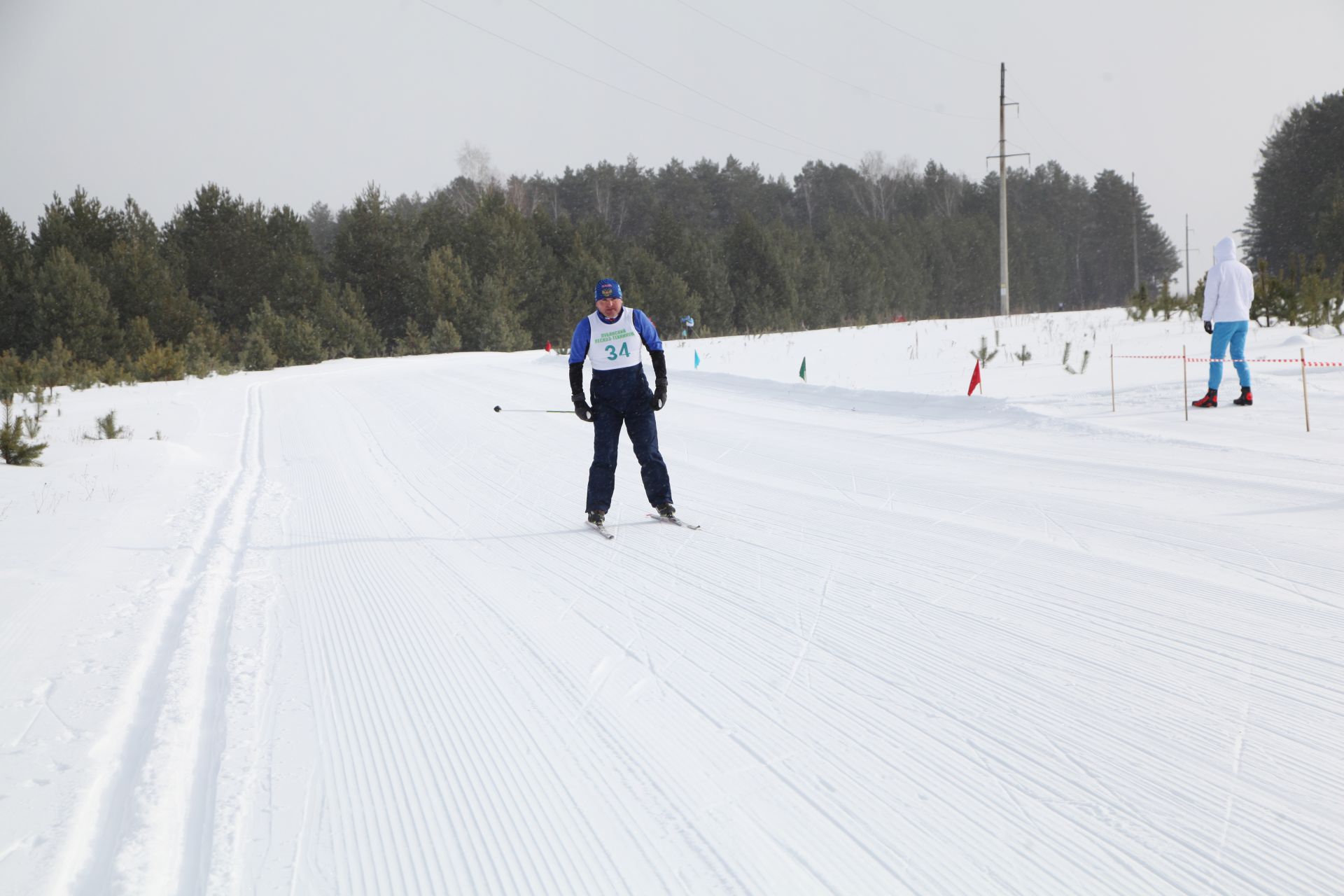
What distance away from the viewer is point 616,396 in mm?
6977

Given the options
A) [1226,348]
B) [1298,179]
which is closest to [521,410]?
[1226,348]

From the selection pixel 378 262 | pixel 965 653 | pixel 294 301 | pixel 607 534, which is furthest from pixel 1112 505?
pixel 378 262

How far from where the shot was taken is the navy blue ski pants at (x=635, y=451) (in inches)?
274

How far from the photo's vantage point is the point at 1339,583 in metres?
4.61

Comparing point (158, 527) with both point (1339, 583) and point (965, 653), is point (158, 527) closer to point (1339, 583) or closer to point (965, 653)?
point (965, 653)

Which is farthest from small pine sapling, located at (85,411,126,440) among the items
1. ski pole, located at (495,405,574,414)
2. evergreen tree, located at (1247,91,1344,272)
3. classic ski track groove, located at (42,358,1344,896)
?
evergreen tree, located at (1247,91,1344,272)

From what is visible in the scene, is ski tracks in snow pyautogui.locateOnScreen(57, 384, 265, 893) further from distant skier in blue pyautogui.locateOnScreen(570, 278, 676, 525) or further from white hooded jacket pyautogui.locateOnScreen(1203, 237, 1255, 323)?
white hooded jacket pyautogui.locateOnScreen(1203, 237, 1255, 323)

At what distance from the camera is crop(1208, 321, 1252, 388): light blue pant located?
10.3 meters

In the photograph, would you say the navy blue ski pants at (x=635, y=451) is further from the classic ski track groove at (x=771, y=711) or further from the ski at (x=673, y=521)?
the classic ski track groove at (x=771, y=711)

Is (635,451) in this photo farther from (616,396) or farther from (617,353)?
(617,353)

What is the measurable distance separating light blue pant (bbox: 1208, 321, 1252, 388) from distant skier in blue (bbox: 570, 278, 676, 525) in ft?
23.1

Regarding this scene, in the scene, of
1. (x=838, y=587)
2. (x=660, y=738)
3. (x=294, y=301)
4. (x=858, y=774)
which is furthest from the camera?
(x=294, y=301)

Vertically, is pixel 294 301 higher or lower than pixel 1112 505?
higher

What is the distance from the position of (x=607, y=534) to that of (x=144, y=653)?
307 cm
